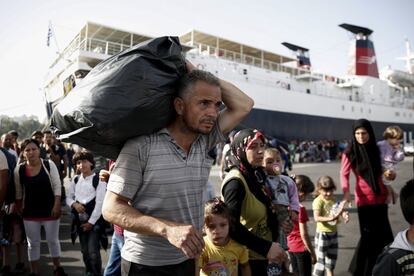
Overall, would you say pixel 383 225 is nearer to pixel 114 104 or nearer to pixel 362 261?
pixel 362 261

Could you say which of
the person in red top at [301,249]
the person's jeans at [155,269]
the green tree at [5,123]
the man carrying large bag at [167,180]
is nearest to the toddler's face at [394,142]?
the person in red top at [301,249]

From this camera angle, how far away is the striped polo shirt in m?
1.34

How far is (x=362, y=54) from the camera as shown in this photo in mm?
Answer: 30125

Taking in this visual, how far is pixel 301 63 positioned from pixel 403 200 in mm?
31155

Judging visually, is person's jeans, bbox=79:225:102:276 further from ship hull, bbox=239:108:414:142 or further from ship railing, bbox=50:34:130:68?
ship hull, bbox=239:108:414:142

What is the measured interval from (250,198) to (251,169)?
0.75 ft

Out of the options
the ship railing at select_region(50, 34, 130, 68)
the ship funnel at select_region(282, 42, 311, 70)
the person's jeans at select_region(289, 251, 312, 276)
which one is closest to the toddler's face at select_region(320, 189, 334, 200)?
the person's jeans at select_region(289, 251, 312, 276)

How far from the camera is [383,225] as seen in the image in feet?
11.0

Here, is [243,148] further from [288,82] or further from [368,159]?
[288,82]

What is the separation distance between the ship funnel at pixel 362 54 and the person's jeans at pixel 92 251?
31618mm

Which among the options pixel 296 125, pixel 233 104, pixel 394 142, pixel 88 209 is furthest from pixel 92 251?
pixel 296 125

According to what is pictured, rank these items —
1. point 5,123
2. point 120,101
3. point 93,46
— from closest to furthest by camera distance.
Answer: point 120,101 → point 5,123 → point 93,46

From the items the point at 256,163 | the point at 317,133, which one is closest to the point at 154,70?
the point at 256,163

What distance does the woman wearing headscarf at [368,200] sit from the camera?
334 cm
